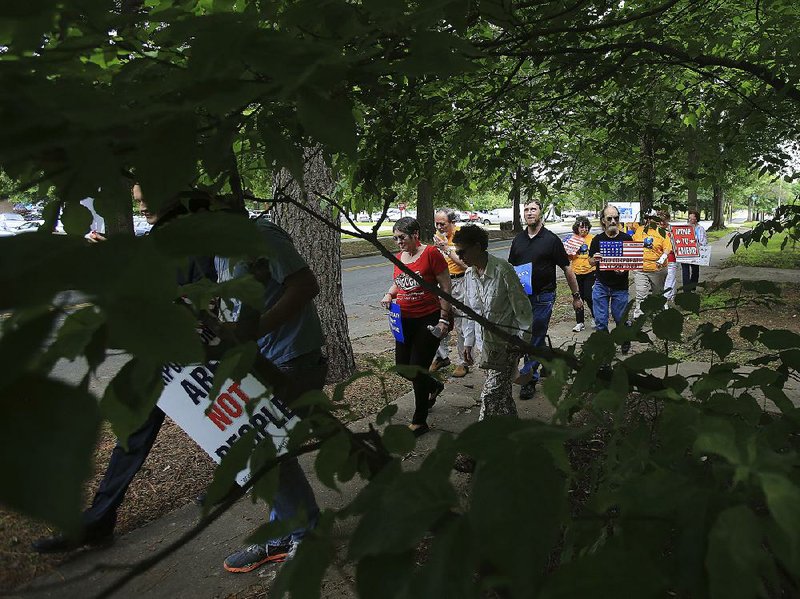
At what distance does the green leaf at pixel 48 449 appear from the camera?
0.44m

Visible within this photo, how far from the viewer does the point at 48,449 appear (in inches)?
18.0

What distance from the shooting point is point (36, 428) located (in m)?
0.47

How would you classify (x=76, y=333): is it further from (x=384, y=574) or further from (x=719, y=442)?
(x=719, y=442)

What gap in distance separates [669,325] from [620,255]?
662 cm

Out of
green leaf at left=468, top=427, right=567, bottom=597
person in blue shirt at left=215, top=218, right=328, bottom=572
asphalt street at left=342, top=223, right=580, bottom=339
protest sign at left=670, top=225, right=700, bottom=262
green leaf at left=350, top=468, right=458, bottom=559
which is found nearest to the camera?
green leaf at left=468, top=427, right=567, bottom=597

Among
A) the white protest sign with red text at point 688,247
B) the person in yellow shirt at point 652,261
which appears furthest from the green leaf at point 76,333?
the white protest sign with red text at point 688,247

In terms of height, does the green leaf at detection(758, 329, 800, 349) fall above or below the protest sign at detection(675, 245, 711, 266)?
above

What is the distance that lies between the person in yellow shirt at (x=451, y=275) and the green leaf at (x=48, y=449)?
6.25 metres

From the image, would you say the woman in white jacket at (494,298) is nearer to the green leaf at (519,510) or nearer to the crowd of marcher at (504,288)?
the crowd of marcher at (504,288)

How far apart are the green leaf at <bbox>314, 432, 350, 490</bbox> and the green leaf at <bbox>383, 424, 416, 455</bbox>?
9cm

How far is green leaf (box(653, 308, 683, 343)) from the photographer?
1.62m

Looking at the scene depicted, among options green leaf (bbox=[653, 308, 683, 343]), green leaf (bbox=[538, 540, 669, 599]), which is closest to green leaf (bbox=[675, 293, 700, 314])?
green leaf (bbox=[653, 308, 683, 343])

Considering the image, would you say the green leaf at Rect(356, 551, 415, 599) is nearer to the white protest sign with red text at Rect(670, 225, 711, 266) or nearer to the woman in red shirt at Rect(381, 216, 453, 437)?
the woman in red shirt at Rect(381, 216, 453, 437)

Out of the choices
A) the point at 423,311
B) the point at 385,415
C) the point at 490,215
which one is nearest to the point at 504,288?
the point at 423,311
